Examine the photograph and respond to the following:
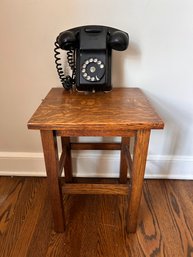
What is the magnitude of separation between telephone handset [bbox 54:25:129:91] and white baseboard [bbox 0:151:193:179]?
505mm

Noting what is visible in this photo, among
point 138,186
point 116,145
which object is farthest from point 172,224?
point 116,145

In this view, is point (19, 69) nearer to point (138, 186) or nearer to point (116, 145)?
point (116, 145)

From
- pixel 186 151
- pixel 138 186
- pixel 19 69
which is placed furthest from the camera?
pixel 186 151

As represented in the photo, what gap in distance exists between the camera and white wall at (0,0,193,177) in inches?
35.7

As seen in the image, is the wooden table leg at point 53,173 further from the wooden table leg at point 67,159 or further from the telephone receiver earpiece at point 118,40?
the telephone receiver earpiece at point 118,40

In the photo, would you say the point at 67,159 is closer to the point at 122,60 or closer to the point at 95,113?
the point at 95,113

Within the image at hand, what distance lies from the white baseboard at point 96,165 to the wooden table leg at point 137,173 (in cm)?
39

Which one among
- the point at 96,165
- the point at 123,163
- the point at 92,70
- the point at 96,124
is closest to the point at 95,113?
the point at 96,124

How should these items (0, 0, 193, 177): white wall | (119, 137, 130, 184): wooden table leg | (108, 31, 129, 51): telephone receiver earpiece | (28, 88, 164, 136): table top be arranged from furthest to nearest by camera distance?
(119, 137, 130, 184): wooden table leg, (0, 0, 193, 177): white wall, (108, 31, 129, 51): telephone receiver earpiece, (28, 88, 164, 136): table top

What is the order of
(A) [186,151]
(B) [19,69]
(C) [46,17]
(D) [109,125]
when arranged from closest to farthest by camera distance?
(D) [109,125]
(C) [46,17]
(B) [19,69]
(A) [186,151]

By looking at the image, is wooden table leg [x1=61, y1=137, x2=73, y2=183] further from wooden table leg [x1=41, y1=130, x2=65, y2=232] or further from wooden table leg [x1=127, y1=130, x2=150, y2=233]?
wooden table leg [x1=127, y1=130, x2=150, y2=233]

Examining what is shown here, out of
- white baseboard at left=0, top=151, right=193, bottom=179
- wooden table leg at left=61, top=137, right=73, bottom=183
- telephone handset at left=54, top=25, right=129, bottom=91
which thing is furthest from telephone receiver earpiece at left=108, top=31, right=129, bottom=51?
white baseboard at left=0, top=151, right=193, bottom=179

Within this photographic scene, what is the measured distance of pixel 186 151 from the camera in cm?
123

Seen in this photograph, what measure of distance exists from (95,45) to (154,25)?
0.31 m
